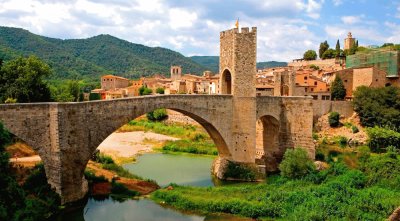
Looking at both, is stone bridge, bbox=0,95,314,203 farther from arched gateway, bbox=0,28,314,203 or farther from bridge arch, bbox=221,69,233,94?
bridge arch, bbox=221,69,233,94

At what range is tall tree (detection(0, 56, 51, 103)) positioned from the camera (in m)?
22.0

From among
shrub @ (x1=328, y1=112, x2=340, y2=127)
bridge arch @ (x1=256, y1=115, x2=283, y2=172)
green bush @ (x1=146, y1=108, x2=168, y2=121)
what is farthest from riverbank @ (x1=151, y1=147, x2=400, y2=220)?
green bush @ (x1=146, y1=108, x2=168, y2=121)

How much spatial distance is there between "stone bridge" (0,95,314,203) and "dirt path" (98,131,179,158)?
10.2 m

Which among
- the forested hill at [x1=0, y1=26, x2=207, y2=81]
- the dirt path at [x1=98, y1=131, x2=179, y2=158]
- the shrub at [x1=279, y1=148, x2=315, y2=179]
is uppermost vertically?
the forested hill at [x1=0, y1=26, x2=207, y2=81]

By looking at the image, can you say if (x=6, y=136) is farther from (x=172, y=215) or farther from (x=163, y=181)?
(x=163, y=181)

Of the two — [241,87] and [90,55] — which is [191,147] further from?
[90,55]

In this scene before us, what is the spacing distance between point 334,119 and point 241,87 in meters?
18.3

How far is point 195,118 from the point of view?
64.7 ft

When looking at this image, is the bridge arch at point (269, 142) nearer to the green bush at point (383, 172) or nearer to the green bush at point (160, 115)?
the green bush at point (383, 172)

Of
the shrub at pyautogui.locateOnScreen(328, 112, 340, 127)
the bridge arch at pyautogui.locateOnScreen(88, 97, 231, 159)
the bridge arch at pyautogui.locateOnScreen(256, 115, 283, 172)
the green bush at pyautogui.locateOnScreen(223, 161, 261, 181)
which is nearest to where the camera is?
the bridge arch at pyautogui.locateOnScreen(88, 97, 231, 159)

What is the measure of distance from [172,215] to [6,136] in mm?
7038

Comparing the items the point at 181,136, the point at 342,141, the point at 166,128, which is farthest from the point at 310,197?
the point at 166,128

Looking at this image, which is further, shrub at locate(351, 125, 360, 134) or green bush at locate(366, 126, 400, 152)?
shrub at locate(351, 125, 360, 134)

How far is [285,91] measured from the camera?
30234mm
